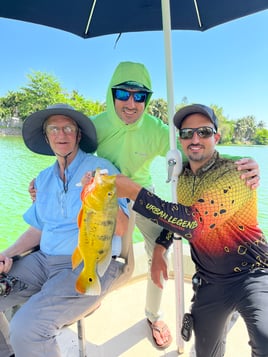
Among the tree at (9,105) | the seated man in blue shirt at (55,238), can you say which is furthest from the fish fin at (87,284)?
the tree at (9,105)

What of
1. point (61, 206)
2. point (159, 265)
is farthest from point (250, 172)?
point (61, 206)

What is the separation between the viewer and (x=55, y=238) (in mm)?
1804

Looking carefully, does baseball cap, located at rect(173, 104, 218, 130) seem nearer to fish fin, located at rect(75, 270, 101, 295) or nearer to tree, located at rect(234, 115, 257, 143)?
A: fish fin, located at rect(75, 270, 101, 295)

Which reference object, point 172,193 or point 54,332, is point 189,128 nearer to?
point 172,193

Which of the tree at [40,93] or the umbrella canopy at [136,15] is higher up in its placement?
the tree at [40,93]

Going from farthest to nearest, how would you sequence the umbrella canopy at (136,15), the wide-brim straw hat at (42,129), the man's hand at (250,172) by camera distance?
1. the umbrella canopy at (136,15)
2. the wide-brim straw hat at (42,129)
3. the man's hand at (250,172)

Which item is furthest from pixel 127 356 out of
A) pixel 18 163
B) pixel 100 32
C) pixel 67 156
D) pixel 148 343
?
pixel 18 163

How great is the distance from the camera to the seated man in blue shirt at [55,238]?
1.46 m

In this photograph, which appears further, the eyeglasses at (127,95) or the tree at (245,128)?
the tree at (245,128)

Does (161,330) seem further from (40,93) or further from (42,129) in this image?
(40,93)

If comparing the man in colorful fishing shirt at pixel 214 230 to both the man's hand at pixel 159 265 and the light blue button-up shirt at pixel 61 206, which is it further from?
the light blue button-up shirt at pixel 61 206

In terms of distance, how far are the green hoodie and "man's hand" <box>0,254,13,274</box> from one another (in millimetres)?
888

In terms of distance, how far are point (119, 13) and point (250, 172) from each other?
155cm

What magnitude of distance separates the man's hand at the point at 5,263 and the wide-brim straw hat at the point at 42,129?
79cm
